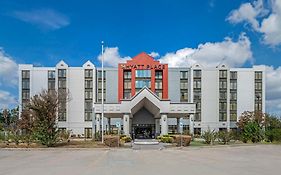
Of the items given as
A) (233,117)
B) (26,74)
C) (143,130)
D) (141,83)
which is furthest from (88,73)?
(233,117)

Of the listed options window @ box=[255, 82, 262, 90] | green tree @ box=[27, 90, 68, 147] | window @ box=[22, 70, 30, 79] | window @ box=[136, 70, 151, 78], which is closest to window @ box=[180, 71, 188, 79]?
window @ box=[136, 70, 151, 78]

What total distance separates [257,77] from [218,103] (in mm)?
11861

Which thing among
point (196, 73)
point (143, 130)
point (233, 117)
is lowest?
point (143, 130)

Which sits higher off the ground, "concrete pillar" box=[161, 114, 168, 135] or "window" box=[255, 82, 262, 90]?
"window" box=[255, 82, 262, 90]

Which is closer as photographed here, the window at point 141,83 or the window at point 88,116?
the window at point 141,83

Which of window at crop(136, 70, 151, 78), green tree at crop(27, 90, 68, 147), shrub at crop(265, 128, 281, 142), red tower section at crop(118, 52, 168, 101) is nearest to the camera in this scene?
green tree at crop(27, 90, 68, 147)

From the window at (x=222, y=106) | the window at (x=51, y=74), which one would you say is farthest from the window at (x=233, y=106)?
the window at (x=51, y=74)

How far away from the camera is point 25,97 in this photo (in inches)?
3226

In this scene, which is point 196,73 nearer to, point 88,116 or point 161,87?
point 161,87

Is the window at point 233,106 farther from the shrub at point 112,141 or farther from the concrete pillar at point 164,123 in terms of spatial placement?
the shrub at point 112,141

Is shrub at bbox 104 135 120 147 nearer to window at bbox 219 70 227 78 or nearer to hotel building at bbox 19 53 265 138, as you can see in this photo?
hotel building at bbox 19 53 265 138

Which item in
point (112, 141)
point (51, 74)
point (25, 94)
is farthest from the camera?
point (51, 74)

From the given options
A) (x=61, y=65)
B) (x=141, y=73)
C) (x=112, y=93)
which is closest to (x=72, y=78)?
(x=61, y=65)

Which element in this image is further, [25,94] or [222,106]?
Answer: [222,106]
